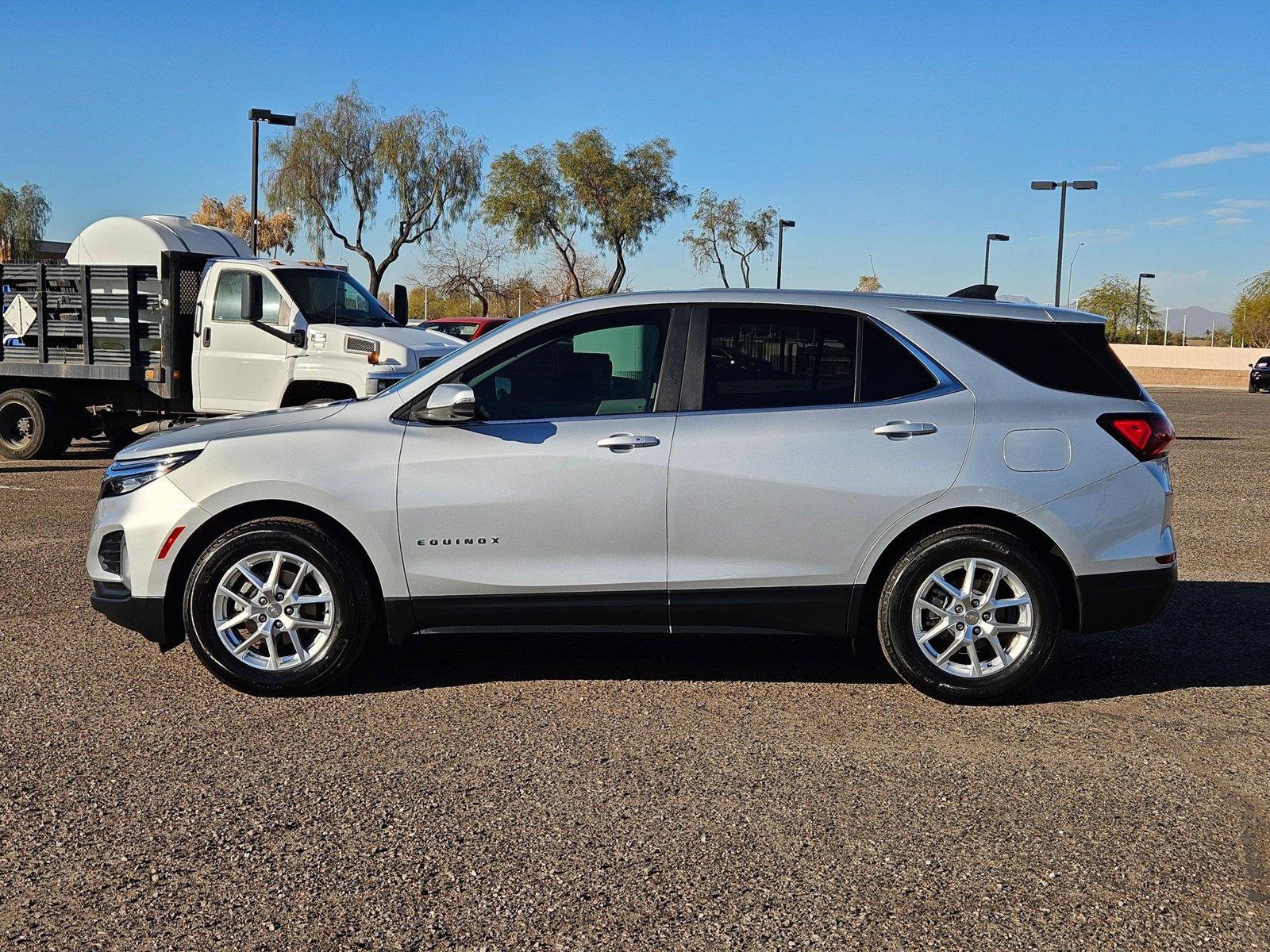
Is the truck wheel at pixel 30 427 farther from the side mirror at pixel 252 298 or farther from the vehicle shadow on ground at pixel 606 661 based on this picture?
the vehicle shadow on ground at pixel 606 661

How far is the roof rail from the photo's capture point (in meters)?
5.89

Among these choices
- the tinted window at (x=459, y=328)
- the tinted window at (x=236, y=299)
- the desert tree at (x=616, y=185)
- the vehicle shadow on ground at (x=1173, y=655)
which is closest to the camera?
the vehicle shadow on ground at (x=1173, y=655)

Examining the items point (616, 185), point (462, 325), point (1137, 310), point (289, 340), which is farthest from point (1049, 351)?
point (1137, 310)

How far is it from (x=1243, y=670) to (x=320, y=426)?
14.6ft

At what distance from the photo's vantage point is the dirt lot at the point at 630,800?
3383 millimetres

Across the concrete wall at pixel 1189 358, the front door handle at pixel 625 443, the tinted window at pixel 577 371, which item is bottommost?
the front door handle at pixel 625 443

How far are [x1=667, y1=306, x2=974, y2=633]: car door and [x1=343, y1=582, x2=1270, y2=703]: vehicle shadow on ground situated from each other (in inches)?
25.7

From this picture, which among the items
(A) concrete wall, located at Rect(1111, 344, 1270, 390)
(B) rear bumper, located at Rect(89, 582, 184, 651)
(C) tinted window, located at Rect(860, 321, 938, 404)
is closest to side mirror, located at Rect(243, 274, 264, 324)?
(B) rear bumper, located at Rect(89, 582, 184, 651)

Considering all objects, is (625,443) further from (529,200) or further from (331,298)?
(529,200)

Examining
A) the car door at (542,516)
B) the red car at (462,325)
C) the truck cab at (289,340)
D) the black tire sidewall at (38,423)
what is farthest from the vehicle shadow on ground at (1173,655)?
the red car at (462,325)

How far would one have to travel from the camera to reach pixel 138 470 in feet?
18.2

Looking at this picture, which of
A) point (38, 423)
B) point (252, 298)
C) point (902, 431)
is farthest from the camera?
point (38, 423)

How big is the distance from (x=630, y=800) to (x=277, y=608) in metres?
1.95

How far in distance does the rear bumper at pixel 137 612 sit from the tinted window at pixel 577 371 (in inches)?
64.6
